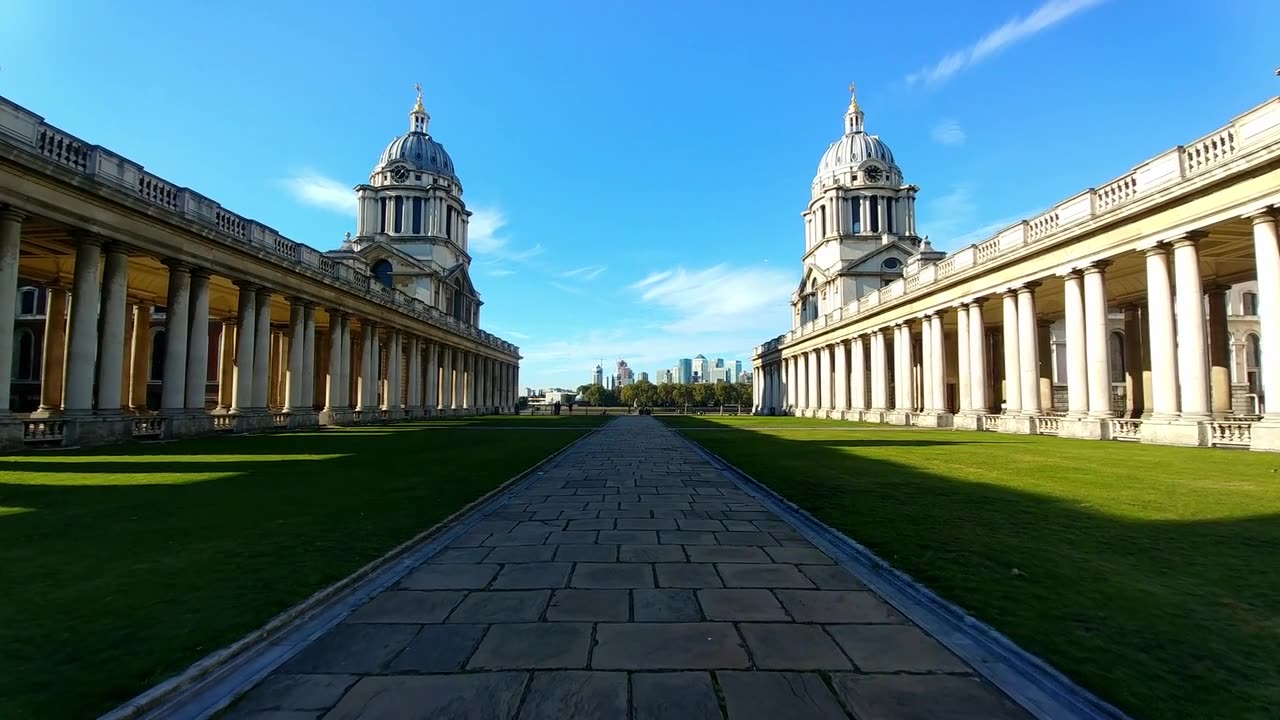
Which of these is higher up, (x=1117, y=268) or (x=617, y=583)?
(x=1117, y=268)

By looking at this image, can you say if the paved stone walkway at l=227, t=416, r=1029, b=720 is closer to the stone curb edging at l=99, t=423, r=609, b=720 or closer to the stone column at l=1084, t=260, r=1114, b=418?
A: the stone curb edging at l=99, t=423, r=609, b=720

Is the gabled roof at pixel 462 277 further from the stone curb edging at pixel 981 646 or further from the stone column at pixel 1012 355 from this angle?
the stone curb edging at pixel 981 646

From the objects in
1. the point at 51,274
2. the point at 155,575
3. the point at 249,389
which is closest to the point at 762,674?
the point at 155,575

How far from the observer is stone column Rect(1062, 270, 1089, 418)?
25484 mm

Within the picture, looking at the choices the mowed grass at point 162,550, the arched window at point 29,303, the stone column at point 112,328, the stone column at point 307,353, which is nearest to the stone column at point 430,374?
the stone column at point 307,353

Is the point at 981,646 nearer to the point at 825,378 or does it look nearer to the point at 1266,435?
the point at 1266,435

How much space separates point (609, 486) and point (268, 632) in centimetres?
805

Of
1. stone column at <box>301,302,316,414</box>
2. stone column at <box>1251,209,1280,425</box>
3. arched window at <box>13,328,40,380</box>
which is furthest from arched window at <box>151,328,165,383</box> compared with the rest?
stone column at <box>1251,209,1280,425</box>

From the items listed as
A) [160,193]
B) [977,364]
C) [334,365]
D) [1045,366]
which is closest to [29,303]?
[334,365]

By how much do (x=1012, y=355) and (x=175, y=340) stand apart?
124ft

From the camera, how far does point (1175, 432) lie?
67.8 feet

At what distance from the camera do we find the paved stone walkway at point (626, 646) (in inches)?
133

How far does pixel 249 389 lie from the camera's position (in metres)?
28.2

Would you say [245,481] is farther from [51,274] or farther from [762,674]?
[51,274]
